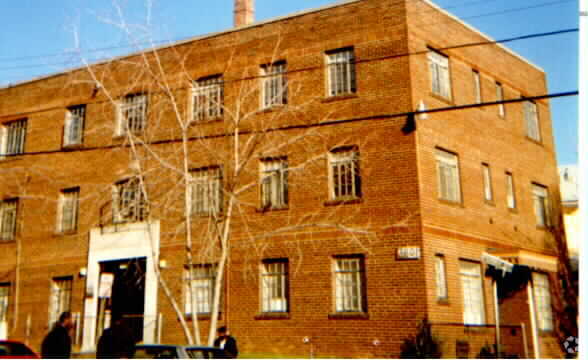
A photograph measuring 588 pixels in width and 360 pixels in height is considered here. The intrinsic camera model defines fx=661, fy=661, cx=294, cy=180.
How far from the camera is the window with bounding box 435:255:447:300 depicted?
19188 mm

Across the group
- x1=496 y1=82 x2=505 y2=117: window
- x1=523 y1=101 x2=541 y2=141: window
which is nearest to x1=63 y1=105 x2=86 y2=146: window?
x1=496 y1=82 x2=505 y2=117: window

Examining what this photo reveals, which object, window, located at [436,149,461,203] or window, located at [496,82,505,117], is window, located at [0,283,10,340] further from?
window, located at [496,82,505,117]

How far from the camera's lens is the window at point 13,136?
27984 mm

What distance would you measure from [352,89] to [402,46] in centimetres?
204

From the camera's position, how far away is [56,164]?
26.7 m

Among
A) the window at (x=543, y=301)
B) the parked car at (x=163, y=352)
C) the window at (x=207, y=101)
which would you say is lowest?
the parked car at (x=163, y=352)

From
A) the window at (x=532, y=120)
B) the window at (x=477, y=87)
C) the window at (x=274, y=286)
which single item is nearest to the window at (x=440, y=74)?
the window at (x=477, y=87)

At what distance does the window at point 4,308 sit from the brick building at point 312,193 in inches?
6.6

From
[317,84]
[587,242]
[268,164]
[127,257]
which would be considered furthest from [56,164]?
[587,242]

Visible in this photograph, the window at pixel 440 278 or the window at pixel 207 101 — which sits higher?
the window at pixel 207 101

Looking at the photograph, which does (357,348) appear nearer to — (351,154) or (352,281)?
(352,281)

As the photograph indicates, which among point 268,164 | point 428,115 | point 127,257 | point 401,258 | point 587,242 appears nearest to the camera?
point 587,242

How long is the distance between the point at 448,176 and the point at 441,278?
342cm

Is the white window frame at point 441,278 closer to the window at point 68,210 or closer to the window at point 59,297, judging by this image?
the window at point 59,297
